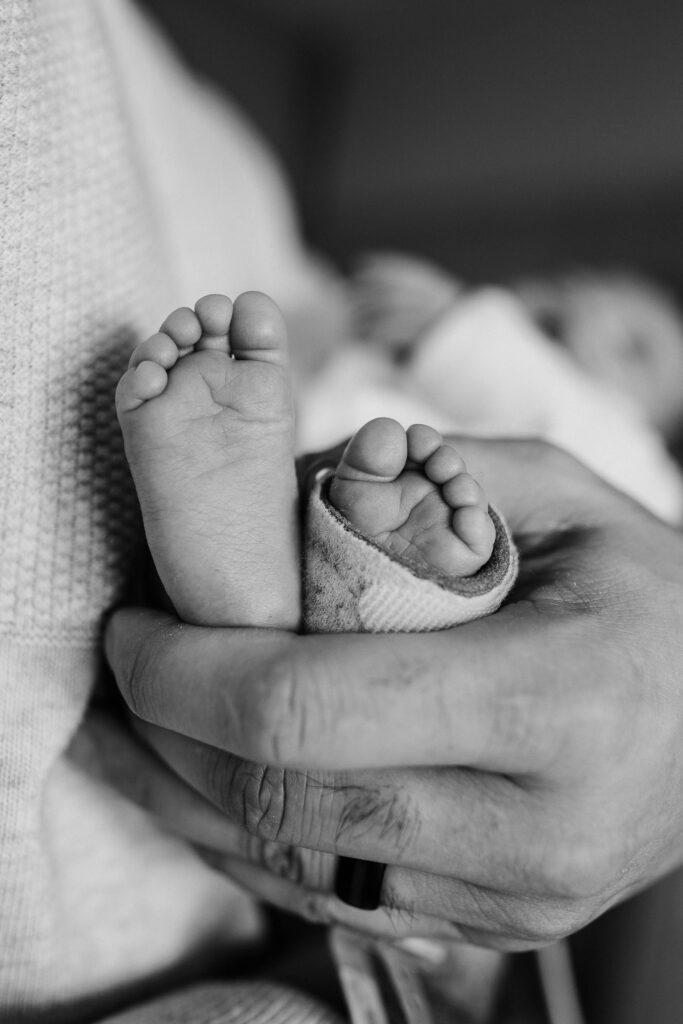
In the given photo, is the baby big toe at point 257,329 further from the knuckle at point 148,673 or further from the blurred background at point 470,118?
the blurred background at point 470,118

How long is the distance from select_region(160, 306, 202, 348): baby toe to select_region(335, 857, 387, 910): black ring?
13.4 inches

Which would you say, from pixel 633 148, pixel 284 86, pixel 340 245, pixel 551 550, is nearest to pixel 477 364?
pixel 551 550

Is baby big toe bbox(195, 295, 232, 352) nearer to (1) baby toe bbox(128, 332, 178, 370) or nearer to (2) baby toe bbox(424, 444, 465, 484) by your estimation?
(1) baby toe bbox(128, 332, 178, 370)

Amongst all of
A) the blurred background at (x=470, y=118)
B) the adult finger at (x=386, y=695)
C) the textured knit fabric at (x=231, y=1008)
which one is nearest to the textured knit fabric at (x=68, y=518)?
the textured knit fabric at (x=231, y=1008)

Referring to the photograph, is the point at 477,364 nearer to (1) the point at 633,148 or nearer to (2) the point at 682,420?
(2) the point at 682,420

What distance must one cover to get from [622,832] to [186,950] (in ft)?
1.35

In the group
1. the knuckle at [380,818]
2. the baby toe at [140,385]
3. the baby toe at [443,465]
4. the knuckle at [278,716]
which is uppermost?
the baby toe at [140,385]

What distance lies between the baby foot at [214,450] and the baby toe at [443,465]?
0.09 meters

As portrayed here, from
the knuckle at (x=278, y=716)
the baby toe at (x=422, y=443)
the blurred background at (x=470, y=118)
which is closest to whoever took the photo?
the knuckle at (x=278, y=716)

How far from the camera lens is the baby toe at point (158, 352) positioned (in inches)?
17.9

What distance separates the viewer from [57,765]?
1.96 feet

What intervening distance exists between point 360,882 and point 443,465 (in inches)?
10.7

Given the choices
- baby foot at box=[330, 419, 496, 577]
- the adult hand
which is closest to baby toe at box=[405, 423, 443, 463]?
baby foot at box=[330, 419, 496, 577]

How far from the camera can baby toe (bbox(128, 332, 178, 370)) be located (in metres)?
0.45
